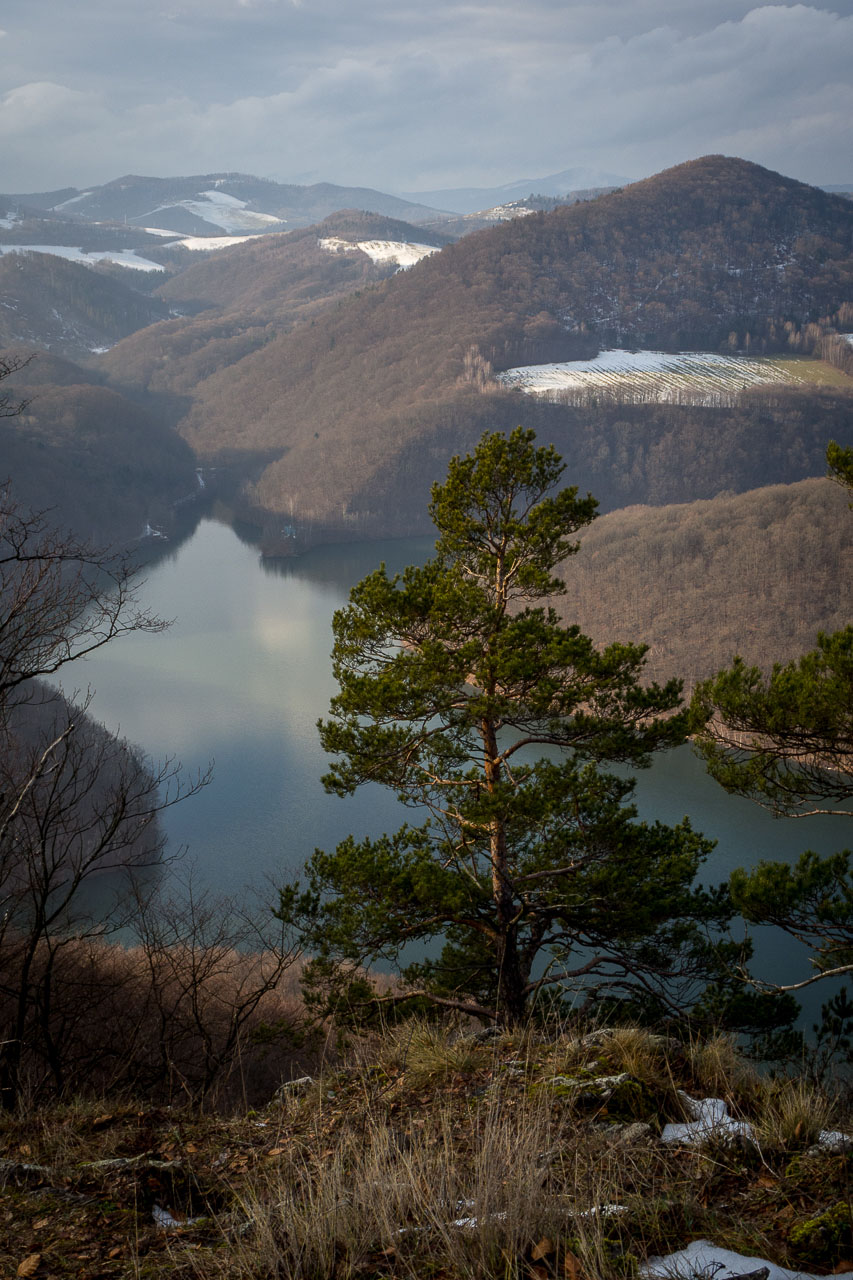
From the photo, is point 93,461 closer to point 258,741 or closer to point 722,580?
point 258,741

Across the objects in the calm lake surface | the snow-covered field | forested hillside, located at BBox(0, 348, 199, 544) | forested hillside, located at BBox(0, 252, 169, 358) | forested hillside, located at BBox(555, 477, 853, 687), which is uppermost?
forested hillside, located at BBox(0, 252, 169, 358)

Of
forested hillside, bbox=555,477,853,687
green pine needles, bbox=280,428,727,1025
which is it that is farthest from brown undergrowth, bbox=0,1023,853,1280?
forested hillside, bbox=555,477,853,687

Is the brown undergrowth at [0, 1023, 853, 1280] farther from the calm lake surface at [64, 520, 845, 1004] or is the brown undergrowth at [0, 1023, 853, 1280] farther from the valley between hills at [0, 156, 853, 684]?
the valley between hills at [0, 156, 853, 684]

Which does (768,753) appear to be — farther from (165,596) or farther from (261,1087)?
(165,596)

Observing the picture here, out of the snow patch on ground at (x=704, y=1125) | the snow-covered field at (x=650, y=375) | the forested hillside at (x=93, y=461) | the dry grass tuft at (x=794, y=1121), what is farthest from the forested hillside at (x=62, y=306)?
the dry grass tuft at (x=794, y=1121)

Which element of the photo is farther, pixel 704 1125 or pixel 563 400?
pixel 563 400

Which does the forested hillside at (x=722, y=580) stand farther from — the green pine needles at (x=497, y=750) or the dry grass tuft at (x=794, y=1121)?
the dry grass tuft at (x=794, y=1121)

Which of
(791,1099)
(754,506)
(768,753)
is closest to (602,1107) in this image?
(791,1099)

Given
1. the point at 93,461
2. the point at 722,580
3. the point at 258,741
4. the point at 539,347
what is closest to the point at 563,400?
the point at 539,347
